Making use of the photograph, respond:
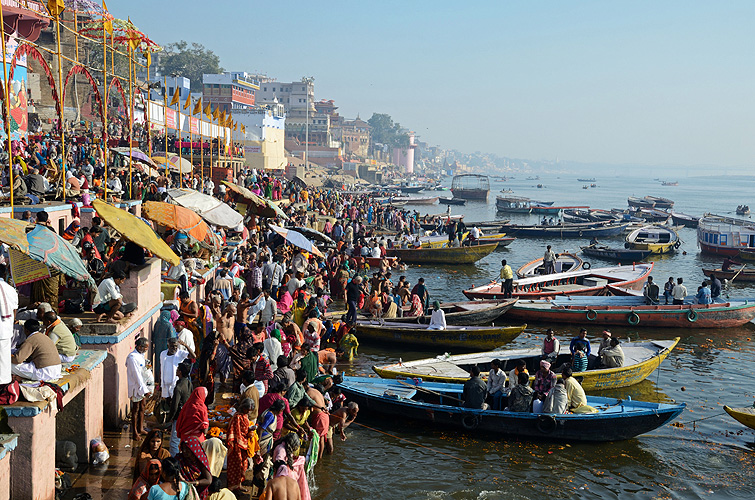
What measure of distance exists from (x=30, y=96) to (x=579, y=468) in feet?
103

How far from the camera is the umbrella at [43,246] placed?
7.70 metres

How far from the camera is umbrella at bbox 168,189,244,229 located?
1545cm

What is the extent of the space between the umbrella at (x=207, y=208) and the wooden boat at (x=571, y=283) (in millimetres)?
10253

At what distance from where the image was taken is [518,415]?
40.3 ft

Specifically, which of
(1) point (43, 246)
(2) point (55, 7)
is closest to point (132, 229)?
(1) point (43, 246)

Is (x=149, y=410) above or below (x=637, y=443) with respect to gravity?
above

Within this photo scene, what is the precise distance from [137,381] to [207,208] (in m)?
6.99

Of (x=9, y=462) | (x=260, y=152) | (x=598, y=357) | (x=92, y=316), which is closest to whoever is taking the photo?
(x=9, y=462)

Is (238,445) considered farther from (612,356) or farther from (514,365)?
(612,356)

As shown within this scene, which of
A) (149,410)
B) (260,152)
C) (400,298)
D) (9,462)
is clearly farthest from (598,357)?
(260,152)

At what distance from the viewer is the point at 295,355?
11.9m

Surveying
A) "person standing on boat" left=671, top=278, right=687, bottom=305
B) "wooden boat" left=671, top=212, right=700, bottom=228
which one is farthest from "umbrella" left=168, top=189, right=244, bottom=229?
"wooden boat" left=671, top=212, right=700, bottom=228

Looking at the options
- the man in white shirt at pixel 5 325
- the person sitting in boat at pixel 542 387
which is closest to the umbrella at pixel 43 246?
the man in white shirt at pixel 5 325

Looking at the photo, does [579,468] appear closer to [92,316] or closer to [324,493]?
[324,493]
